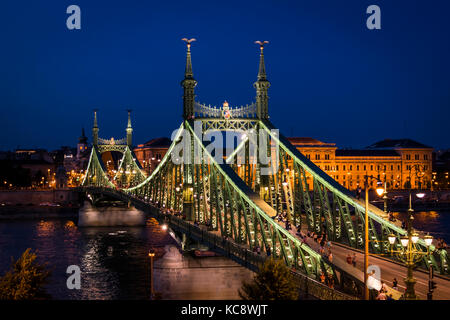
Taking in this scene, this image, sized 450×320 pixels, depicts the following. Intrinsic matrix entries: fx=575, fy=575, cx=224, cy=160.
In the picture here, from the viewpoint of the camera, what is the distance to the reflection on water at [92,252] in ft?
131

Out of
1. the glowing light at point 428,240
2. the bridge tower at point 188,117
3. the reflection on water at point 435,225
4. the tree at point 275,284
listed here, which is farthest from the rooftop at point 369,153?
the tree at point 275,284

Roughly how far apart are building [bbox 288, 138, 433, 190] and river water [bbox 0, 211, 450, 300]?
1735 inches

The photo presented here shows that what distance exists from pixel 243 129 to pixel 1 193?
8103 cm

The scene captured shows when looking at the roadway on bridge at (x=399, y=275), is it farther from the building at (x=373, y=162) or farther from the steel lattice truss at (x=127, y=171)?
the building at (x=373, y=162)

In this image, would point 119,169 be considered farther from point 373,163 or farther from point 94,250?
point 373,163

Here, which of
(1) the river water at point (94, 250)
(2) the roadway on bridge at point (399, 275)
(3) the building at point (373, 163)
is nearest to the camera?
(2) the roadway on bridge at point (399, 275)

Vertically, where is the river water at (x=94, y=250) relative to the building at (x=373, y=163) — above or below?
below

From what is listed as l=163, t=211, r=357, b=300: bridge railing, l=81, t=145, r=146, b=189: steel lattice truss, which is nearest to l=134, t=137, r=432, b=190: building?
l=81, t=145, r=146, b=189: steel lattice truss

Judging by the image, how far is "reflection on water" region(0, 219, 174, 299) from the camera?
3997 cm

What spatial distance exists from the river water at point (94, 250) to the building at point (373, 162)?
44.1m

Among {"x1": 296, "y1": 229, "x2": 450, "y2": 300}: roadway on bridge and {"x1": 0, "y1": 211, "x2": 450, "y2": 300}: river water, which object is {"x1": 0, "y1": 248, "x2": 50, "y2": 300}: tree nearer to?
{"x1": 296, "y1": 229, "x2": 450, "y2": 300}: roadway on bridge

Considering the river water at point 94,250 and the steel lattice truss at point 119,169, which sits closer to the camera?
the river water at point 94,250
